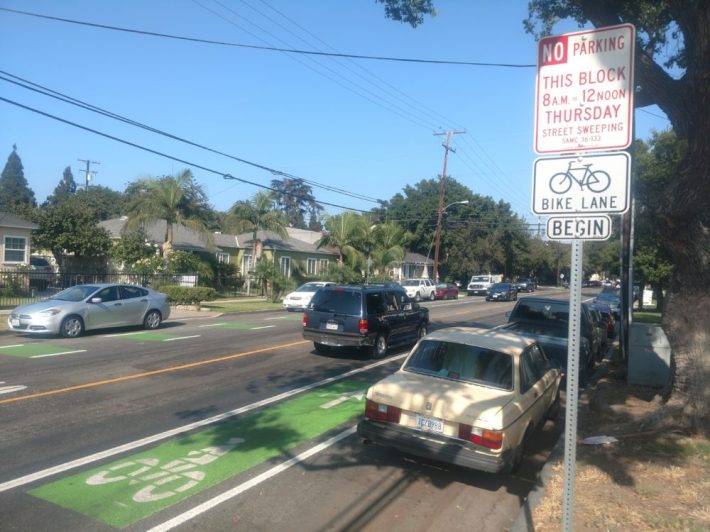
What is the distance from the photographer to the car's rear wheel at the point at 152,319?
18000 millimetres

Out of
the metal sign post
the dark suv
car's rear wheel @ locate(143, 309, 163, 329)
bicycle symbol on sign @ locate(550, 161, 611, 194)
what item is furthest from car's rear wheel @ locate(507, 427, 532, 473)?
car's rear wheel @ locate(143, 309, 163, 329)

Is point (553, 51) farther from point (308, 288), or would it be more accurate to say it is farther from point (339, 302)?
point (308, 288)

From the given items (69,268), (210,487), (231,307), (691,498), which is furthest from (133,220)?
(691,498)

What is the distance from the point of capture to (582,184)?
12.0 feet

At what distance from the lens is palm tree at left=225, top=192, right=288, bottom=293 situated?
1464 inches

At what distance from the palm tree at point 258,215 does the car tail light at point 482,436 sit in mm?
32479

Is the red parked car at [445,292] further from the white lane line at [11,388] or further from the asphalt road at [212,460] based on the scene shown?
the white lane line at [11,388]

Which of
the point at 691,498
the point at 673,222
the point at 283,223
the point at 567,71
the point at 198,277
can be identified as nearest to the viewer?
the point at 567,71

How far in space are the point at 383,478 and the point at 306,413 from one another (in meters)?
2.59

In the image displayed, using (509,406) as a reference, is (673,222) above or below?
above

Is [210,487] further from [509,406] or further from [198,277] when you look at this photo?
[198,277]

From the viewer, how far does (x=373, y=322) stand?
44.1 ft

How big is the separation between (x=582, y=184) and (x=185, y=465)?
15.8ft

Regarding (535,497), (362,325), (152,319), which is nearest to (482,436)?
(535,497)
